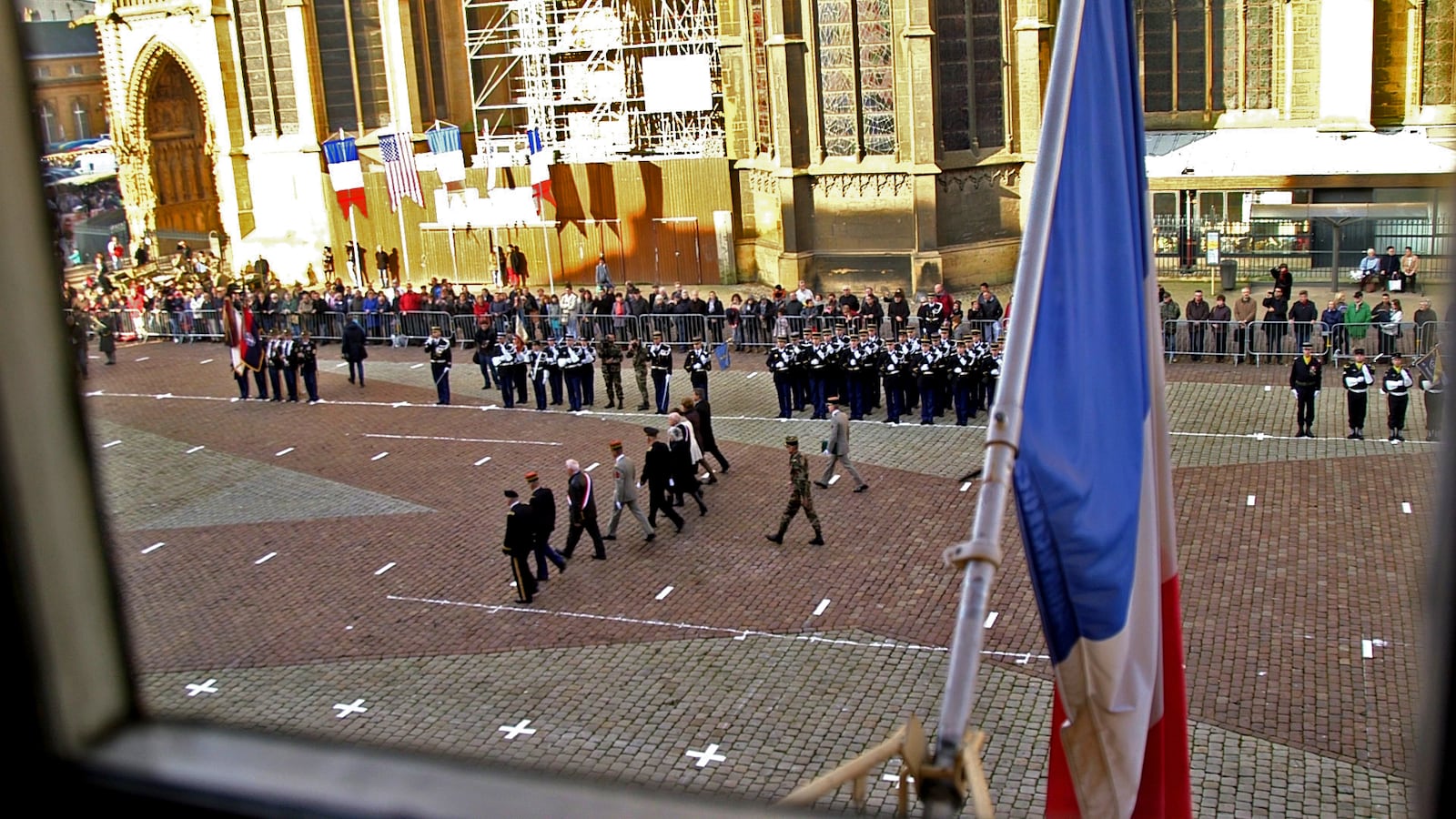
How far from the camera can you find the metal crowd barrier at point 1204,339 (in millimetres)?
25655

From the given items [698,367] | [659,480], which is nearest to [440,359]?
[698,367]

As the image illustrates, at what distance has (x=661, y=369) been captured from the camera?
24.5m

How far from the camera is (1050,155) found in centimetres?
482

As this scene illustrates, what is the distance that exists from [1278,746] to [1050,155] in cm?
892

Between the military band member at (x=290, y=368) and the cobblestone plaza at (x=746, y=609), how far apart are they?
3.46 meters

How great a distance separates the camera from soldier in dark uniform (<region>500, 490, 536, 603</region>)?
54.2ft

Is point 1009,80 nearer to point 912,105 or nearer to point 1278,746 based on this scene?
point 912,105

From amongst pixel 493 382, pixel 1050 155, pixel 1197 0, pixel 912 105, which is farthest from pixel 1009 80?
pixel 1050 155

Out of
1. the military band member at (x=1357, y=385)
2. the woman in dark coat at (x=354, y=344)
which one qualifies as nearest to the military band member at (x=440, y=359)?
the woman in dark coat at (x=354, y=344)

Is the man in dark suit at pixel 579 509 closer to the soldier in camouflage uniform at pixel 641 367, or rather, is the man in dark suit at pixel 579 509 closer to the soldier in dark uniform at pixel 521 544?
the soldier in dark uniform at pixel 521 544

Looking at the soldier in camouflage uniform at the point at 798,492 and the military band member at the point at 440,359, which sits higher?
the military band member at the point at 440,359

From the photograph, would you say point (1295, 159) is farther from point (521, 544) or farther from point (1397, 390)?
point (521, 544)

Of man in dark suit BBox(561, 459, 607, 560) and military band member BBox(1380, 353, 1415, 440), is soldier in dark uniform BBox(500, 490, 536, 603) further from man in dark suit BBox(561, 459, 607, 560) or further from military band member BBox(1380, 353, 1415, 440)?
military band member BBox(1380, 353, 1415, 440)

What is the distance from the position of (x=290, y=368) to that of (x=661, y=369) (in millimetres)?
7553
